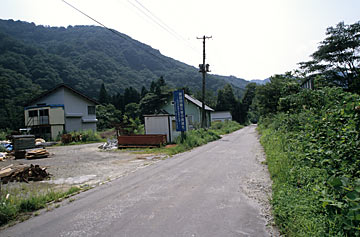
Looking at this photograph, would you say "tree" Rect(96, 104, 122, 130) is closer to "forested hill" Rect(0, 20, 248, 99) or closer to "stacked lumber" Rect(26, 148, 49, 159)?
"forested hill" Rect(0, 20, 248, 99)

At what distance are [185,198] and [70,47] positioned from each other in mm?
102294

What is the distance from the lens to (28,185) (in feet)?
22.2

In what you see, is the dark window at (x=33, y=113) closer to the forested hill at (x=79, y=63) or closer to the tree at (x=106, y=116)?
the forested hill at (x=79, y=63)

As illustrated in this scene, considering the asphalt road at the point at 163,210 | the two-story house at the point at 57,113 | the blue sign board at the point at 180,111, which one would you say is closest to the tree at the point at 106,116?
the two-story house at the point at 57,113

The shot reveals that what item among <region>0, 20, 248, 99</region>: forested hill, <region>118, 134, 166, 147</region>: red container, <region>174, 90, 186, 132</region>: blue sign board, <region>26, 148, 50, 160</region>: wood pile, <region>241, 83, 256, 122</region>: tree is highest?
<region>0, 20, 248, 99</region>: forested hill

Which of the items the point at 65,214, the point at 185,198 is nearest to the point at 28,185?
the point at 65,214

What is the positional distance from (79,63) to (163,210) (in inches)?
3360

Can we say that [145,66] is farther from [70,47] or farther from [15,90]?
[15,90]

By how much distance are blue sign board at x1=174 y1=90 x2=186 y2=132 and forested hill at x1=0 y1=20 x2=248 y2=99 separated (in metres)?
10.5

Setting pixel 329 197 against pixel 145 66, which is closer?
pixel 329 197

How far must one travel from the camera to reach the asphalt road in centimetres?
360

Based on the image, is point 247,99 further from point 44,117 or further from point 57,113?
point 44,117

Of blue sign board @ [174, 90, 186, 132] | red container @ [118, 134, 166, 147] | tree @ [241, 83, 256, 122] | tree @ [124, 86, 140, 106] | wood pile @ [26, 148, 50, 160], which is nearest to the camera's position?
wood pile @ [26, 148, 50, 160]

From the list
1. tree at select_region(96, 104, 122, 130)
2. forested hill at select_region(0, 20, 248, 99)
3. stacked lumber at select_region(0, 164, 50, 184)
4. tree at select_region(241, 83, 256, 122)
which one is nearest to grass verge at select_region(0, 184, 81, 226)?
stacked lumber at select_region(0, 164, 50, 184)
